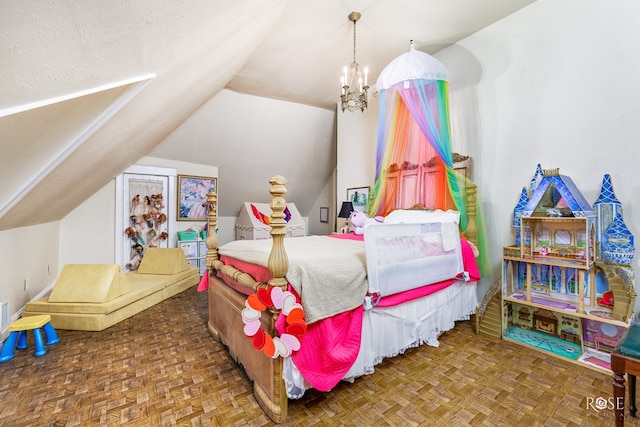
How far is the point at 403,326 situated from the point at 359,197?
2795 millimetres

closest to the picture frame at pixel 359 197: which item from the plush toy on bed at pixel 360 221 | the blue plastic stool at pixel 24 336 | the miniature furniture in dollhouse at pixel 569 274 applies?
the plush toy on bed at pixel 360 221

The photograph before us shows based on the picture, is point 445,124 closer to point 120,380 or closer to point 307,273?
point 307,273

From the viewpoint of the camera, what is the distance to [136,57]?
1455 millimetres

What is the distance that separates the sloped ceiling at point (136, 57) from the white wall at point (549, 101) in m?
0.36

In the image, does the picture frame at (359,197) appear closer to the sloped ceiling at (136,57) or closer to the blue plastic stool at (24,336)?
the sloped ceiling at (136,57)

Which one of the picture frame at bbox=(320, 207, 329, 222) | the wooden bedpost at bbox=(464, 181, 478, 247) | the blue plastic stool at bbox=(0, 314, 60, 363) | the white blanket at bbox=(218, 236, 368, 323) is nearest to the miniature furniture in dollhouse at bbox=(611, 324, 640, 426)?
the white blanket at bbox=(218, 236, 368, 323)

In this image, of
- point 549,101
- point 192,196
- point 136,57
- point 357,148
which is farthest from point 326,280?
point 192,196

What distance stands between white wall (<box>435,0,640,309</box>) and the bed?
3.71 feet

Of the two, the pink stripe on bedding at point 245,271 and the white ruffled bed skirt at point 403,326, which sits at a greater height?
the pink stripe on bedding at point 245,271

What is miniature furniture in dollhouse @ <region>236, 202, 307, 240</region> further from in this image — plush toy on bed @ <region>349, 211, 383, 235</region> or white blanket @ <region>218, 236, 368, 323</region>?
white blanket @ <region>218, 236, 368, 323</region>

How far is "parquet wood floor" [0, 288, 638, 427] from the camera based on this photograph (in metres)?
1.56

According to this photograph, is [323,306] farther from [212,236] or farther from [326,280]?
[212,236]

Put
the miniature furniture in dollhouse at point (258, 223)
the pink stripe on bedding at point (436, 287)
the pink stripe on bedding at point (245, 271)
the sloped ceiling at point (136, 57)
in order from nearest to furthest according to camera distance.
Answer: the sloped ceiling at point (136, 57) → the pink stripe on bedding at point (245, 271) → the pink stripe on bedding at point (436, 287) → the miniature furniture in dollhouse at point (258, 223)

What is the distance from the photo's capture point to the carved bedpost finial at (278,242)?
5.01 ft
